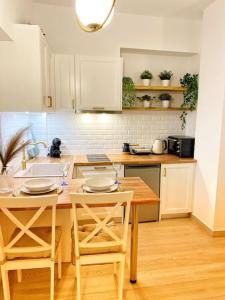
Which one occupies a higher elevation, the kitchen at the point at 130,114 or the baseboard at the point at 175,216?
the kitchen at the point at 130,114

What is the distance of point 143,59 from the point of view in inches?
141

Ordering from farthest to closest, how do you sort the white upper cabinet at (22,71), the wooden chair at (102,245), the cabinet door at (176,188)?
1. the cabinet door at (176,188)
2. the white upper cabinet at (22,71)
3. the wooden chair at (102,245)

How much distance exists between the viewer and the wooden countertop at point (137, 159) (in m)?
3.07

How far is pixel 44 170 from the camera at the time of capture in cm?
273

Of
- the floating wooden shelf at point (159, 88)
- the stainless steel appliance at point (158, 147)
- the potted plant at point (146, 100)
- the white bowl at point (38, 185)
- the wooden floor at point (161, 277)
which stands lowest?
the wooden floor at point (161, 277)

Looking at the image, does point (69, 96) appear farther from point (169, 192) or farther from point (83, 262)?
point (83, 262)

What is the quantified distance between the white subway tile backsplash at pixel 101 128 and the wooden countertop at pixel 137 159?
25 cm

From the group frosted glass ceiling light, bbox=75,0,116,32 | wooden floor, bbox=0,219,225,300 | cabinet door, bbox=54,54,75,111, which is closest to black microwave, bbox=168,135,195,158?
wooden floor, bbox=0,219,225,300

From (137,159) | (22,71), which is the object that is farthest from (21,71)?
(137,159)

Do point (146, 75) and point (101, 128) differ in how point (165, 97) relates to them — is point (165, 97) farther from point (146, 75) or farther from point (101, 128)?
point (101, 128)

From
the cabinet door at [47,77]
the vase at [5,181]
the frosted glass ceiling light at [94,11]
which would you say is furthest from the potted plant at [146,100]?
the vase at [5,181]

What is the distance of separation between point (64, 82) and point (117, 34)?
3.38 ft

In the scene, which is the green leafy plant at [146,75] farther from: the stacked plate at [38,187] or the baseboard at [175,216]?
the stacked plate at [38,187]

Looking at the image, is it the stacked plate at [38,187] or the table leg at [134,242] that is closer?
the stacked plate at [38,187]
